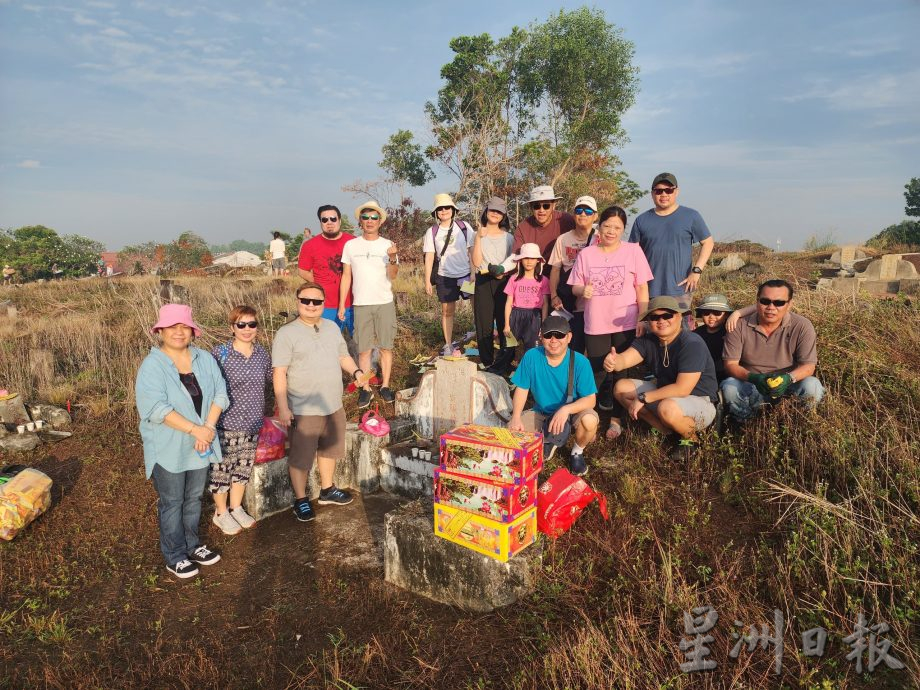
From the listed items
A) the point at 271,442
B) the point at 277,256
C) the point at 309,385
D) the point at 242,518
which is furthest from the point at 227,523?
the point at 277,256

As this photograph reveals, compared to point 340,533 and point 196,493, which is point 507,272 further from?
point 196,493

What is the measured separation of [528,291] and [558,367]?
1.40m

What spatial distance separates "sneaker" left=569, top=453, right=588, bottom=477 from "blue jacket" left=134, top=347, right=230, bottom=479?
285 cm

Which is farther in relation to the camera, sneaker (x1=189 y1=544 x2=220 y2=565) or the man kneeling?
the man kneeling

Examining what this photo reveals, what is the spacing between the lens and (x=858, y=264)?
15.6 metres

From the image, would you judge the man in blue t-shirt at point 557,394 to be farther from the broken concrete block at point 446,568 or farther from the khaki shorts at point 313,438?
the khaki shorts at point 313,438

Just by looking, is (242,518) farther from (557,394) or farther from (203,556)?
(557,394)

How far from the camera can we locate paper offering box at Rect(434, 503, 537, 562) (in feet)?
9.98

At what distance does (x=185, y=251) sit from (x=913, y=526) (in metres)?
55.1

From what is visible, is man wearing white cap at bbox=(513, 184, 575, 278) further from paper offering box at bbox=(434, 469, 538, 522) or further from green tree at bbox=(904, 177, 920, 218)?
green tree at bbox=(904, 177, 920, 218)

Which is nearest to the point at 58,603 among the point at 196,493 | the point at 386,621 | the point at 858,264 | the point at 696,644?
the point at 196,493

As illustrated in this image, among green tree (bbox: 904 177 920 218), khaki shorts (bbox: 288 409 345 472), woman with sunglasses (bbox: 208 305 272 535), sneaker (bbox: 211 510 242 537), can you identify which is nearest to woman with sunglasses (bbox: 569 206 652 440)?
khaki shorts (bbox: 288 409 345 472)

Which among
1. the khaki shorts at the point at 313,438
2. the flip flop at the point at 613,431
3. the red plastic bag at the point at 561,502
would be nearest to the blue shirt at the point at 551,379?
the flip flop at the point at 613,431

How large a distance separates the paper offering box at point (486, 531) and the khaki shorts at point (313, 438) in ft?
5.54
